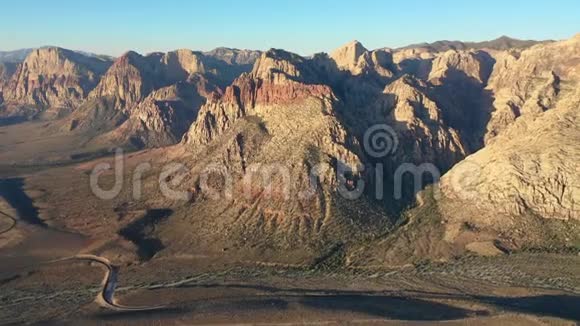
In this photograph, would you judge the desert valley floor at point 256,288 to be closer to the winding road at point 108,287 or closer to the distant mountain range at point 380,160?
the winding road at point 108,287

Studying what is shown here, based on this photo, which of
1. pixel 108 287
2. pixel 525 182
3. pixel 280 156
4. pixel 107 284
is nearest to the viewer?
pixel 108 287

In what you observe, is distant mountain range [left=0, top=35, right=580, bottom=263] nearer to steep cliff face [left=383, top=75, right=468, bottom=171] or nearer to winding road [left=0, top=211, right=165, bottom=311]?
steep cliff face [left=383, top=75, right=468, bottom=171]

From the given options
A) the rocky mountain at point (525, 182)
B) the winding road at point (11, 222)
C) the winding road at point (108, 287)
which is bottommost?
the winding road at point (108, 287)

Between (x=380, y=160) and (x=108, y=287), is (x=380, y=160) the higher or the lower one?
the higher one

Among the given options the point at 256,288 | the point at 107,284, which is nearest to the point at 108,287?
the point at 107,284

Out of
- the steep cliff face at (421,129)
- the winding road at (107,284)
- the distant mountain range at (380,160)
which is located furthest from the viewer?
the steep cliff face at (421,129)

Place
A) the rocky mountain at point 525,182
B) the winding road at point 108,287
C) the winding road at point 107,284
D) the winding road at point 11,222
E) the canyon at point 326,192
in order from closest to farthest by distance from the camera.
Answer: the winding road at point 108,287, the winding road at point 107,284, the canyon at point 326,192, the rocky mountain at point 525,182, the winding road at point 11,222

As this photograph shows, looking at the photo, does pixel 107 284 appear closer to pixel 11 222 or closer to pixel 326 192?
pixel 326 192

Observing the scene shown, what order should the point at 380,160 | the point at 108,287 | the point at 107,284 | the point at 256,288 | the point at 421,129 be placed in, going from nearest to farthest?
the point at 256,288 → the point at 108,287 → the point at 107,284 → the point at 380,160 → the point at 421,129

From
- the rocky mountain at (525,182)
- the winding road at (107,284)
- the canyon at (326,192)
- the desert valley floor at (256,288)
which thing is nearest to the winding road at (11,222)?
the winding road at (107,284)

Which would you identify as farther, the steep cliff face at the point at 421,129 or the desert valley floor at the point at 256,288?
the steep cliff face at the point at 421,129

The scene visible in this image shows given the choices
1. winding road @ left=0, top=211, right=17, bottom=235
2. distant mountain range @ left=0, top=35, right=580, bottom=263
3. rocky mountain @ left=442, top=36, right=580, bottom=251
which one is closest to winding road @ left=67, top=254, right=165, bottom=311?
distant mountain range @ left=0, top=35, right=580, bottom=263
